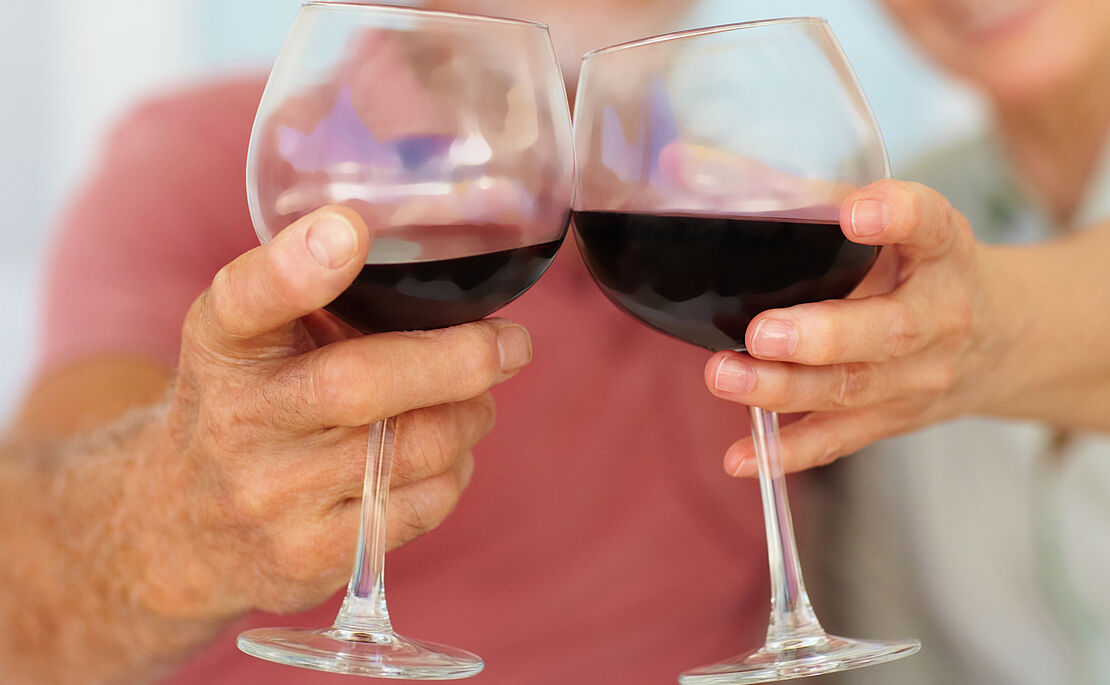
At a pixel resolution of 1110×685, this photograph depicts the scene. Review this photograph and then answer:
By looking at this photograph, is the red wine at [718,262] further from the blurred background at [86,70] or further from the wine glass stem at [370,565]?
the blurred background at [86,70]

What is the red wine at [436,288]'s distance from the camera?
46cm

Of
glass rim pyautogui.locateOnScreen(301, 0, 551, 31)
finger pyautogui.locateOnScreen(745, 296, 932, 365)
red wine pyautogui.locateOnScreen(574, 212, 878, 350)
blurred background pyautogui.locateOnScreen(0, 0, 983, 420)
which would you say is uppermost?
blurred background pyautogui.locateOnScreen(0, 0, 983, 420)

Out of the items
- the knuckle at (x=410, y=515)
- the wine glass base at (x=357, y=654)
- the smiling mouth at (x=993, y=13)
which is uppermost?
the smiling mouth at (x=993, y=13)

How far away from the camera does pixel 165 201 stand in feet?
3.63

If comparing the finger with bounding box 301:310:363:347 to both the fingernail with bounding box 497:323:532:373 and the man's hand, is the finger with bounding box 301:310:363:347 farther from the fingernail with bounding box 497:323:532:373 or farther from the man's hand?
the fingernail with bounding box 497:323:532:373

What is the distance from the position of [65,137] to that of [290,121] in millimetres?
1862

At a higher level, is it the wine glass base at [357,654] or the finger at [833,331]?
the finger at [833,331]

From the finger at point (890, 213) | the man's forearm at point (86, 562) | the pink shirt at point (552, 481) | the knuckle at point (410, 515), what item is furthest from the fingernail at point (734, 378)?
the pink shirt at point (552, 481)

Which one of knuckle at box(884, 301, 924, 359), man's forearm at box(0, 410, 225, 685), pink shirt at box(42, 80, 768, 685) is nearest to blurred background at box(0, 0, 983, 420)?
pink shirt at box(42, 80, 768, 685)

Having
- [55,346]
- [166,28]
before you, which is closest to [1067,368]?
[55,346]

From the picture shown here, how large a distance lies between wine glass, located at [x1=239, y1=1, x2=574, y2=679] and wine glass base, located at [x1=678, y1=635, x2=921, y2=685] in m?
0.15

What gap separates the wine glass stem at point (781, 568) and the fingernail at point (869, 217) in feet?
0.45

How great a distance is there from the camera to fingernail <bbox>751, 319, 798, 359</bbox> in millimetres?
512

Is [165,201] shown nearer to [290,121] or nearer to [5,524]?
[5,524]
